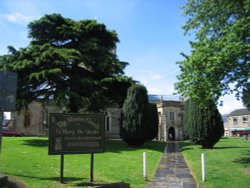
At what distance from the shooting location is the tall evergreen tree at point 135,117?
85.6 feet

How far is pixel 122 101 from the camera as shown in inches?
1118

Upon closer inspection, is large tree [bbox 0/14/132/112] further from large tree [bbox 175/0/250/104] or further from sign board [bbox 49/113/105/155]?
sign board [bbox 49/113/105/155]

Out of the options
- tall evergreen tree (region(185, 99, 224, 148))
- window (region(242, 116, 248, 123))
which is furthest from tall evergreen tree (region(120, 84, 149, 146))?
window (region(242, 116, 248, 123))

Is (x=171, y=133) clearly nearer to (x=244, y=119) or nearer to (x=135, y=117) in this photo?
(x=244, y=119)

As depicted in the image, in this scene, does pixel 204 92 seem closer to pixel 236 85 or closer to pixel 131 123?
pixel 236 85

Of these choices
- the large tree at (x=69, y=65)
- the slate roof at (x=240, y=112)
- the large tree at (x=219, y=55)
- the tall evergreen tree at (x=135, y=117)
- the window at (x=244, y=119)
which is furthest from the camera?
the slate roof at (x=240, y=112)

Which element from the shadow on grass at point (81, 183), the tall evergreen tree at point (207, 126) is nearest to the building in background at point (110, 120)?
the tall evergreen tree at point (207, 126)

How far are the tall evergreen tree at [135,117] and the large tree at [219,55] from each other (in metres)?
9.79

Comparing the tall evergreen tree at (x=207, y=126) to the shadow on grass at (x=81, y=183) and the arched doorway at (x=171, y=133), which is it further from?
the arched doorway at (x=171, y=133)

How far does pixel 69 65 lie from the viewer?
86.0 ft

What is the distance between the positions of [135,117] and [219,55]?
13.4 meters

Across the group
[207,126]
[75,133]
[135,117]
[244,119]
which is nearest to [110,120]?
[135,117]

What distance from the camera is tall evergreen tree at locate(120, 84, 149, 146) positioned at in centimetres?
2608

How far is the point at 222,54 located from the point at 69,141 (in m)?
8.56
